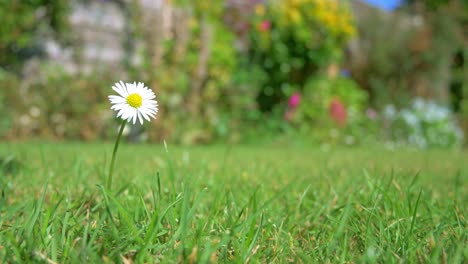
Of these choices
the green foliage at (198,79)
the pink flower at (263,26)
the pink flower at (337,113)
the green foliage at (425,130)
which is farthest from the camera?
the green foliage at (425,130)

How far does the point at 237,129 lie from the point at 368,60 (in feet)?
23.8

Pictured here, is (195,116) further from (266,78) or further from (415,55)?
(415,55)

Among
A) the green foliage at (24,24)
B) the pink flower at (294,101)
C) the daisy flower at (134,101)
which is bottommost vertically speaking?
the pink flower at (294,101)

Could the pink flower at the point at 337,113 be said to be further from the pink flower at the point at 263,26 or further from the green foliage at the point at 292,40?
the pink flower at the point at 263,26

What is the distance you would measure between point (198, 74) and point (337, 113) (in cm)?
260

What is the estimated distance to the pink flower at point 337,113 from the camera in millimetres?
7307

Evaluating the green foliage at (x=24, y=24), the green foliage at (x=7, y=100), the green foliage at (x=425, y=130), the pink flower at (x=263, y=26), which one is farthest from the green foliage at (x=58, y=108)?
the green foliage at (x=425, y=130)

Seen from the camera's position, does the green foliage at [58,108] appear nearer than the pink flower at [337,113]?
Yes

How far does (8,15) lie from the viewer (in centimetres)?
520

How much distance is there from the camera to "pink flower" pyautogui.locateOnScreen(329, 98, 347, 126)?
288 inches

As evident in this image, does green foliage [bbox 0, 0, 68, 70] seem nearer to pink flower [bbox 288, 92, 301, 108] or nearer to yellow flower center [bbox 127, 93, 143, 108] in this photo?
pink flower [bbox 288, 92, 301, 108]

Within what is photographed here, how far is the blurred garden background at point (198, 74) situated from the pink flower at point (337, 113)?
2 cm

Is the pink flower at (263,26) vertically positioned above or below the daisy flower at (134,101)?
above

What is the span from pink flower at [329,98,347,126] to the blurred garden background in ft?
0.06
